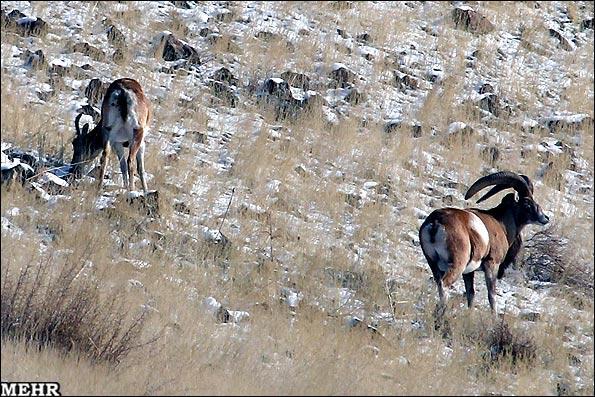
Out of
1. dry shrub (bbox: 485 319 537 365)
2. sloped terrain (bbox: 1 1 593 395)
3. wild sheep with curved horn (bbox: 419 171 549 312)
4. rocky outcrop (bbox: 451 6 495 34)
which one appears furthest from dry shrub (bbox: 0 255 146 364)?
rocky outcrop (bbox: 451 6 495 34)

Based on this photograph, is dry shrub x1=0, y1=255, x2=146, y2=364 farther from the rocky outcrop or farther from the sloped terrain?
the rocky outcrop

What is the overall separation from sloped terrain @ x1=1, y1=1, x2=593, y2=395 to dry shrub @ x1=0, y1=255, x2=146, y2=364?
0.16 meters

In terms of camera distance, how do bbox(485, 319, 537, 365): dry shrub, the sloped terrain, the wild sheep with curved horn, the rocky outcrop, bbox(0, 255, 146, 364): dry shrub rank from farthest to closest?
the rocky outcrop → the wild sheep with curved horn → bbox(485, 319, 537, 365): dry shrub → the sloped terrain → bbox(0, 255, 146, 364): dry shrub

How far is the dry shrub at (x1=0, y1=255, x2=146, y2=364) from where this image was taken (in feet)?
27.9

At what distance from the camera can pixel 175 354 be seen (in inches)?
343

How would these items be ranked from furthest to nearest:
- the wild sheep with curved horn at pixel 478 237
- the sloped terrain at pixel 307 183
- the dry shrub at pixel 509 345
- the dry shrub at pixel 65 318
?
the wild sheep with curved horn at pixel 478 237 < the dry shrub at pixel 509 345 < the sloped terrain at pixel 307 183 < the dry shrub at pixel 65 318

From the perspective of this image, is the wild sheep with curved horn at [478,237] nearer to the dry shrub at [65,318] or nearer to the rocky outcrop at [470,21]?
the dry shrub at [65,318]

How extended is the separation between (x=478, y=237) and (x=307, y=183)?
333 cm

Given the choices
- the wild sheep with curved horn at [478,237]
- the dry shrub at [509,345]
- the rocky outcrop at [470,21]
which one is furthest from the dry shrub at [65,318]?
the rocky outcrop at [470,21]

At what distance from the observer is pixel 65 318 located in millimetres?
8617

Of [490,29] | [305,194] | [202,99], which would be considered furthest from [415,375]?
[490,29]

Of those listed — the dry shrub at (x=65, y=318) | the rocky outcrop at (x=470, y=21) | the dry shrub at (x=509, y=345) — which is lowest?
the dry shrub at (x=509, y=345)

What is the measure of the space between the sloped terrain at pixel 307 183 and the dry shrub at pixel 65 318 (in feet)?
0.52

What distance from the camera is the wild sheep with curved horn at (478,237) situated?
11633mm
